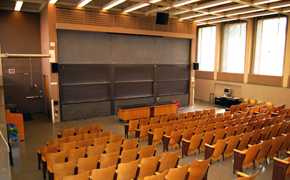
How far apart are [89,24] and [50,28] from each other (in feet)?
5.73

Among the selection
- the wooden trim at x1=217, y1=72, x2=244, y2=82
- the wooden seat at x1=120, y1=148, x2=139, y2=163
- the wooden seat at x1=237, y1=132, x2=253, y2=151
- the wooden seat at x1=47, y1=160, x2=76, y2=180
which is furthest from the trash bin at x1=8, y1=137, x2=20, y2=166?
the wooden trim at x1=217, y1=72, x2=244, y2=82

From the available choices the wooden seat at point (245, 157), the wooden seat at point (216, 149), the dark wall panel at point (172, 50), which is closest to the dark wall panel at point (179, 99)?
the dark wall panel at point (172, 50)

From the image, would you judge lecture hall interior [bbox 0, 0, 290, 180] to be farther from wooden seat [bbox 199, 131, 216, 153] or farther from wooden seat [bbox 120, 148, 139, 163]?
wooden seat [bbox 120, 148, 139, 163]

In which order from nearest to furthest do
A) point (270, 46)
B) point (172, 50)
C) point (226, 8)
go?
1. point (226, 8)
2. point (270, 46)
3. point (172, 50)

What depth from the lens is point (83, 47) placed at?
36.7 feet

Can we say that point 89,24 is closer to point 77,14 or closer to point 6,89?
point 77,14

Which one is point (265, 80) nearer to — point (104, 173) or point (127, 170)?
point (127, 170)

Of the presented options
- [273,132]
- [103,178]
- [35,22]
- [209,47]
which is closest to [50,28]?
[35,22]

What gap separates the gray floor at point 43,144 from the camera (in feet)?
18.4

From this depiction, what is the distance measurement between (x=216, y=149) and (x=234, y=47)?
35.6 feet

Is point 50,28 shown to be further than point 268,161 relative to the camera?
Yes

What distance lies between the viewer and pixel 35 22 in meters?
12.1

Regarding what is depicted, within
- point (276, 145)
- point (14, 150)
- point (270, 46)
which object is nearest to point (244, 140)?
point (276, 145)

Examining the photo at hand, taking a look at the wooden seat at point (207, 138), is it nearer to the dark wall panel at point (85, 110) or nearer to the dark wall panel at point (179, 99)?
the dark wall panel at point (85, 110)
